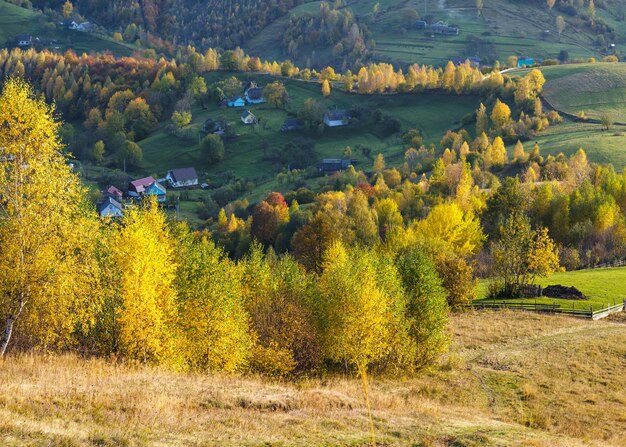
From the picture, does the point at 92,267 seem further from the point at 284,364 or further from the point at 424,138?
the point at 424,138

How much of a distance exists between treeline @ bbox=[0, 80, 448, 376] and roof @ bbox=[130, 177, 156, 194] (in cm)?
11564

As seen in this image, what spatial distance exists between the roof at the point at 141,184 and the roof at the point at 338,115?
2336 inches

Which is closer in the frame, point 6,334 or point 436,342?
point 6,334

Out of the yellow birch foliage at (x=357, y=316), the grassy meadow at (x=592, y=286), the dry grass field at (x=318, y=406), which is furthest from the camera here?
the grassy meadow at (x=592, y=286)

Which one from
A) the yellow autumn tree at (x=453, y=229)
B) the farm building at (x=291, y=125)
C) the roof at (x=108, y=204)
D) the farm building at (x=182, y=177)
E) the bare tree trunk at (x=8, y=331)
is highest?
the bare tree trunk at (x=8, y=331)

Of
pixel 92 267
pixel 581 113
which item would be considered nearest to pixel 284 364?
pixel 92 267

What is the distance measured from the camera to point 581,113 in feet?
510

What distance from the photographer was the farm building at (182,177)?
169875mm

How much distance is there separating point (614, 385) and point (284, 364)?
73.9 feet

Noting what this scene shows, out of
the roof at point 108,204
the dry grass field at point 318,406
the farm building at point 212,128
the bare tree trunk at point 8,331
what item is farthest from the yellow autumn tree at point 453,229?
the farm building at point 212,128

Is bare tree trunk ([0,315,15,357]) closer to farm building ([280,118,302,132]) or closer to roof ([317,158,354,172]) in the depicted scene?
roof ([317,158,354,172])

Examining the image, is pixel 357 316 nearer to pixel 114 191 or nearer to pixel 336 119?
pixel 114 191

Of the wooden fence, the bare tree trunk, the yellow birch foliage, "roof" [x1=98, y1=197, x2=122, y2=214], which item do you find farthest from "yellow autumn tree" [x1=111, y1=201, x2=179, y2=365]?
"roof" [x1=98, y1=197, x2=122, y2=214]

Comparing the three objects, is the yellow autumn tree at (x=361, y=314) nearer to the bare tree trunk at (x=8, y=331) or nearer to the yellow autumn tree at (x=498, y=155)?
the bare tree trunk at (x=8, y=331)
